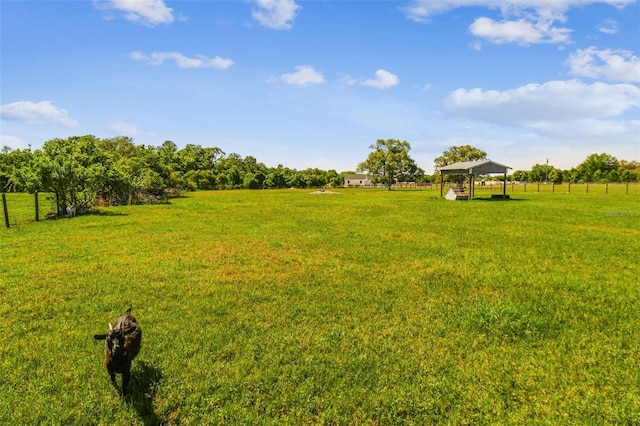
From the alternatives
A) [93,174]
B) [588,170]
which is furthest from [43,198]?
[588,170]

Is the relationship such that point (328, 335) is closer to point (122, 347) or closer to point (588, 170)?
point (122, 347)

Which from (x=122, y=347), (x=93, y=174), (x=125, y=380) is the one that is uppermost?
(x=93, y=174)

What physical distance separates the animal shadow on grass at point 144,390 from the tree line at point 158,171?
17.3 meters

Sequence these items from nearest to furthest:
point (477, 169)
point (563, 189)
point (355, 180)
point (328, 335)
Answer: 1. point (328, 335)
2. point (477, 169)
3. point (563, 189)
4. point (355, 180)

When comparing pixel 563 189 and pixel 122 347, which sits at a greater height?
pixel 563 189

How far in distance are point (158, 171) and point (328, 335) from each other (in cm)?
4315

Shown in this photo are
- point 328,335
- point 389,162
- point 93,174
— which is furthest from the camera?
point 389,162

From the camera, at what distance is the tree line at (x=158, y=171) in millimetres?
17906

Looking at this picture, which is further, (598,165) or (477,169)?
(598,165)

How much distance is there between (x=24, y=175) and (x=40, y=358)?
1668cm

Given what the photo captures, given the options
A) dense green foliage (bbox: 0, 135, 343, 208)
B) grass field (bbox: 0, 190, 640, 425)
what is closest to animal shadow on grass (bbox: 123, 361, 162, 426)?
grass field (bbox: 0, 190, 640, 425)

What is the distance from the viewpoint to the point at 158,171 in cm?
4259

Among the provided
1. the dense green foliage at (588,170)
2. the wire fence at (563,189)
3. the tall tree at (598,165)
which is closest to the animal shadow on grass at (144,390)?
the wire fence at (563,189)

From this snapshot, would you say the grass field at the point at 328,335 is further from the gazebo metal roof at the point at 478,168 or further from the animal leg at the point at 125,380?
the gazebo metal roof at the point at 478,168
